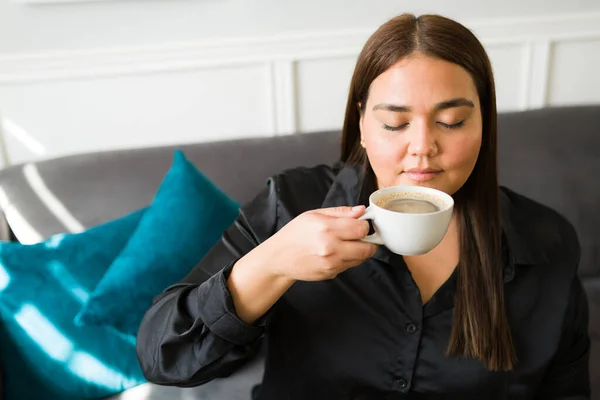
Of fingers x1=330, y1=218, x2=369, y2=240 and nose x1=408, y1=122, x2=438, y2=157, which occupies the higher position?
nose x1=408, y1=122, x2=438, y2=157

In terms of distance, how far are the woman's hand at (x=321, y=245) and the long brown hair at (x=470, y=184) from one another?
1.02 ft

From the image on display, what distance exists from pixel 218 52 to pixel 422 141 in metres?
1.11

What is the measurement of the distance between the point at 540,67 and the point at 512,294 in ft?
4.25

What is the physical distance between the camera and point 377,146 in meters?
0.98

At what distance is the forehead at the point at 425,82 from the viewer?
3.07 feet

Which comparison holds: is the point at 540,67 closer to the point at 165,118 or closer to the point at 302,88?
the point at 302,88

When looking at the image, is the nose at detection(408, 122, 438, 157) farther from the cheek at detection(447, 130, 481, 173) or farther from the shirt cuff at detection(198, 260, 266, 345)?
the shirt cuff at detection(198, 260, 266, 345)

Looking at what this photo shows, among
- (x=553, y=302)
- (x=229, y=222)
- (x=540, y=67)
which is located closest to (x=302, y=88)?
(x=229, y=222)

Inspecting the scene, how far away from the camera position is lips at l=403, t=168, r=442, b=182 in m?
0.95

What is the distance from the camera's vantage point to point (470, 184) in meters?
1.12

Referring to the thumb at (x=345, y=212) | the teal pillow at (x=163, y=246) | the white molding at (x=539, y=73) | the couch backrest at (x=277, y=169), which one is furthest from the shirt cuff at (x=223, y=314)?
the white molding at (x=539, y=73)

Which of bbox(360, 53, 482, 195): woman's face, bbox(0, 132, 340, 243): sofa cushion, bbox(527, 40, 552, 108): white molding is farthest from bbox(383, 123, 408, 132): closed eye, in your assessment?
bbox(527, 40, 552, 108): white molding

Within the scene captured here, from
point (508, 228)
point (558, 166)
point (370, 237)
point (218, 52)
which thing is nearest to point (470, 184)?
point (508, 228)

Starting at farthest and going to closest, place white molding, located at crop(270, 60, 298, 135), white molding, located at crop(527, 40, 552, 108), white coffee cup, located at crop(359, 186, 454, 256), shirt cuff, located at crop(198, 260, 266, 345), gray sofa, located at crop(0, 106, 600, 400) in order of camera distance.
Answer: white molding, located at crop(527, 40, 552, 108) → white molding, located at crop(270, 60, 298, 135) → gray sofa, located at crop(0, 106, 600, 400) → shirt cuff, located at crop(198, 260, 266, 345) → white coffee cup, located at crop(359, 186, 454, 256)
